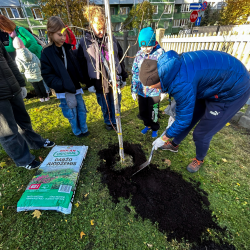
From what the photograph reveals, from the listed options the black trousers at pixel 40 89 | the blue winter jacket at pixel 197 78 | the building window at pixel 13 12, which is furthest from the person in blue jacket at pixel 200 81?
the building window at pixel 13 12

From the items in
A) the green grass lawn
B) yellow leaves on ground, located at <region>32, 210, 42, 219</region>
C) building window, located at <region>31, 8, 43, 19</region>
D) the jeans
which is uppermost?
building window, located at <region>31, 8, 43, 19</region>

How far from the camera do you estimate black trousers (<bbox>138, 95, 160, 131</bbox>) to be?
8.84 feet

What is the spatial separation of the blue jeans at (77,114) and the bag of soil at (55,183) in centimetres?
58

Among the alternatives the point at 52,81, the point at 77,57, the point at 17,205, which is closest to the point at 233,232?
the point at 17,205

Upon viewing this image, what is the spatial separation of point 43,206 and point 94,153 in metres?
1.19

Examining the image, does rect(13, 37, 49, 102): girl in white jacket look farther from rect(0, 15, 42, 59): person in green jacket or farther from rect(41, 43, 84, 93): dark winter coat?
rect(41, 43, 84, 93): dark winter coat

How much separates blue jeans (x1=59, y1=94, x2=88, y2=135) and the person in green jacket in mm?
2537

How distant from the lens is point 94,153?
2.79 metres

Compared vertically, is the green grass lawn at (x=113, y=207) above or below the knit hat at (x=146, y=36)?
below

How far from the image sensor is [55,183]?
205 cm

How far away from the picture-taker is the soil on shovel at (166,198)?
66.9 inches

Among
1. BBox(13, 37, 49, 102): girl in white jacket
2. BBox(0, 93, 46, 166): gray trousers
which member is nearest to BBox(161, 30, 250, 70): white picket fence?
BBox(0, 93, 46, 166): gray trousers

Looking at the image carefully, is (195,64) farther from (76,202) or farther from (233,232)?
(76,202)

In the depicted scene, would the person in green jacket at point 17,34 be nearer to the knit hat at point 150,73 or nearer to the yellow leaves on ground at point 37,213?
the knit hat at point 150,73
